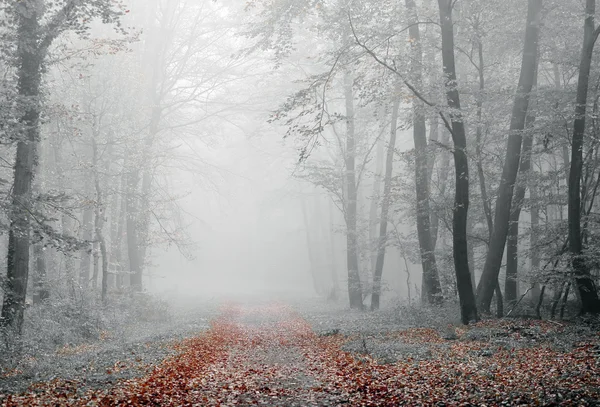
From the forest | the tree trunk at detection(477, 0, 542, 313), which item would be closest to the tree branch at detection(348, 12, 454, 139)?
the forest

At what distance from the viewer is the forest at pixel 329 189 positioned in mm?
8281

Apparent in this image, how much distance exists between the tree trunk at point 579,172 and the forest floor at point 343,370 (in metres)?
1.11

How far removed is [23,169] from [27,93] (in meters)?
1.77

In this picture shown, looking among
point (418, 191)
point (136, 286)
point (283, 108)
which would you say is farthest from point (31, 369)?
point (136, 286)

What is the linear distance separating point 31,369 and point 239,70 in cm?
1931

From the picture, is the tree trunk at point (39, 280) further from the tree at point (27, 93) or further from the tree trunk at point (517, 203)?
the tree trunk at point (517, 203)

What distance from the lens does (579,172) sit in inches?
501

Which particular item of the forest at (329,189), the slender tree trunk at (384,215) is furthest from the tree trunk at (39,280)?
the slender tree trunk at (384,215)

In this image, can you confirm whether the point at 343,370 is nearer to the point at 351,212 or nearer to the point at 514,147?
the point at 514,147

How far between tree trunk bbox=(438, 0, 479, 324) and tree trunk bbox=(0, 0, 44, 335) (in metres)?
9.90

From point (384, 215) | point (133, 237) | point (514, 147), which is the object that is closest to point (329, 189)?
point (384, 215)

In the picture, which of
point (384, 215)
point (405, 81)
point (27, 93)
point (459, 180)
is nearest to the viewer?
point (27, 93)

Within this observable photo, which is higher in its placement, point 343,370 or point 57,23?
point 57,23

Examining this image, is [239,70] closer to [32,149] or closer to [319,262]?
[32,149]
